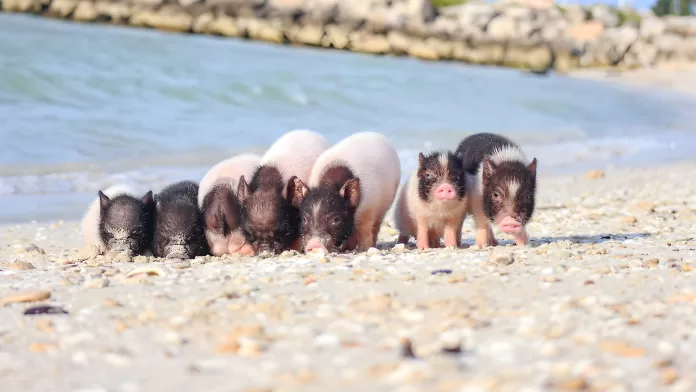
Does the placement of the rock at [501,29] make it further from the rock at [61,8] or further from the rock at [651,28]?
the rock at [61,8]

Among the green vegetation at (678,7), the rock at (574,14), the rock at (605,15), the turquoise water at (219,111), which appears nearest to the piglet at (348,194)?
the turquoise water at (219,111)

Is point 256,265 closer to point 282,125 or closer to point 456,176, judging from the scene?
point 456,176

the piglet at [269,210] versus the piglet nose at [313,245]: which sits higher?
the piglet at [269,210]

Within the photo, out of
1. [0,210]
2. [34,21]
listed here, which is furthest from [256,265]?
[34,21]

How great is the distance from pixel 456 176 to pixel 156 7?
120ft

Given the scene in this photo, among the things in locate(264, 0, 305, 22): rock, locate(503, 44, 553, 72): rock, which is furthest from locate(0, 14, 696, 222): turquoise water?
locate(503, 44, 553, 72): rock

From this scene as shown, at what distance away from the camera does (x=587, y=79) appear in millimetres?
39938

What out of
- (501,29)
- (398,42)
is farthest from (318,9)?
(501,29)

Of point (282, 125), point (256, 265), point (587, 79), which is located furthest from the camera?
point (587, 79)

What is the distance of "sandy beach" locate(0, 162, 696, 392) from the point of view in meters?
3.51

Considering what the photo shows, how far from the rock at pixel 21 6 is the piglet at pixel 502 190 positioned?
36.7 m

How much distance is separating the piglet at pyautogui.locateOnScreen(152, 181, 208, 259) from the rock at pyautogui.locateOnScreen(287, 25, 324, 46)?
118ft

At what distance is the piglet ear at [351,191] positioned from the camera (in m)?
6.91

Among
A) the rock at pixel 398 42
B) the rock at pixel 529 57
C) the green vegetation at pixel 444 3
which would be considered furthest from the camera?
the green vegetation at pixel 444 3
